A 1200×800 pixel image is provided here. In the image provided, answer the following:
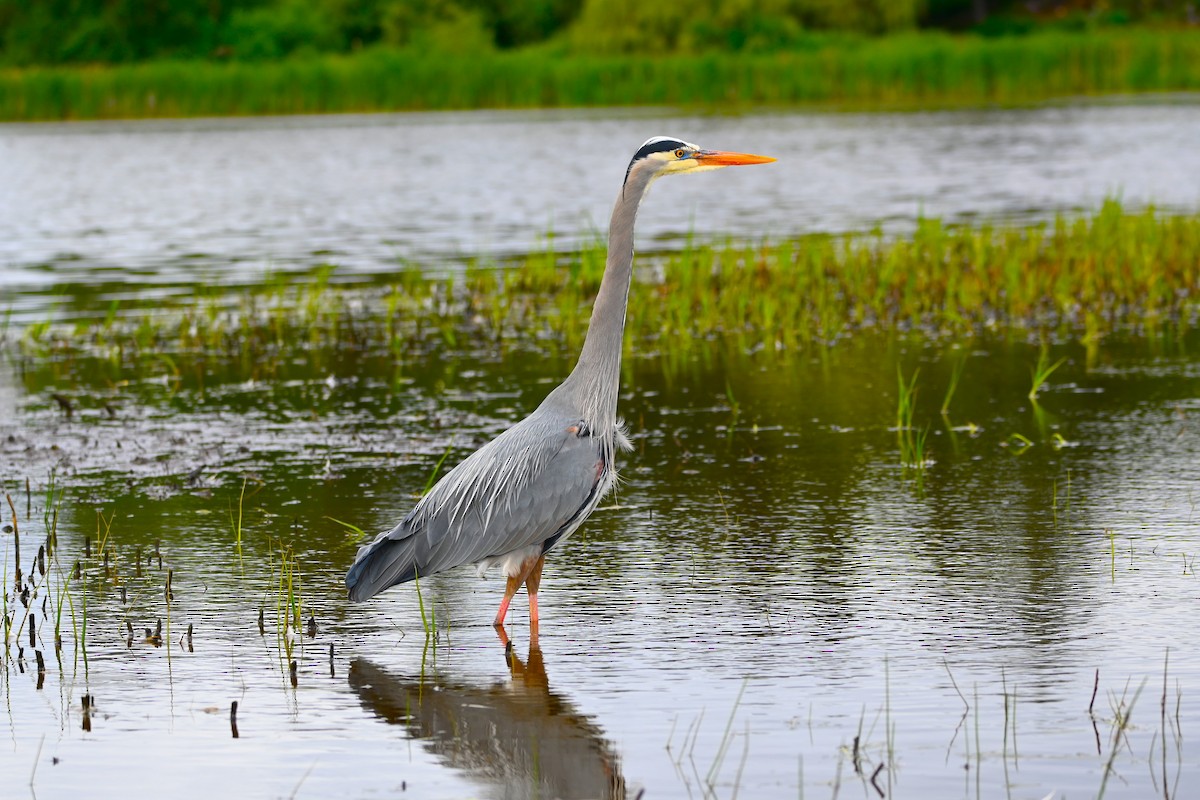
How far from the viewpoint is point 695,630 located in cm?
529

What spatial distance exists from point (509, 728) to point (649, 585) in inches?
52.2

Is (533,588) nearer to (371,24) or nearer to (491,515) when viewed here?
(491,515)

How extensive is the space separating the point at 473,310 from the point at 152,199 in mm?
12447

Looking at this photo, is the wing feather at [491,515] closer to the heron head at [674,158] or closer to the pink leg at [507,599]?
the pink leg at [507,599]

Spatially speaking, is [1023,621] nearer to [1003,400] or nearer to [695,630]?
[695,630]

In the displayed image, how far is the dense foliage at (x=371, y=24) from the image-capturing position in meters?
47.3

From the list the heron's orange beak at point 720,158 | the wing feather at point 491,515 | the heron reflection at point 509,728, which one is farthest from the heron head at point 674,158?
the heron reflection at point 509,728

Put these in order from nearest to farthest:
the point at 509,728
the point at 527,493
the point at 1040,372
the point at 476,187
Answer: the point at 509,728, the point at 527,493, the point at 1040,372, the point at 476,187

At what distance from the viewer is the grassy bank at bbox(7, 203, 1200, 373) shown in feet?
35.8

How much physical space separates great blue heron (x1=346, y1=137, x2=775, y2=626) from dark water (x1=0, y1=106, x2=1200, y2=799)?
0.25 meters

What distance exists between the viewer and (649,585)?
5.82m

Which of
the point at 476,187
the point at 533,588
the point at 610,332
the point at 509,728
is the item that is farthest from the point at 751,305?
the point at 476,187

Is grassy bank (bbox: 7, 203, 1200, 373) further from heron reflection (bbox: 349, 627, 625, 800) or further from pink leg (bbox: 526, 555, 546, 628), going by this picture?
heron reflection (bbox: 349, 627, 625, 800)

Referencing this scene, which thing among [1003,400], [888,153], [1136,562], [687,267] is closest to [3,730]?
[1136,562]
